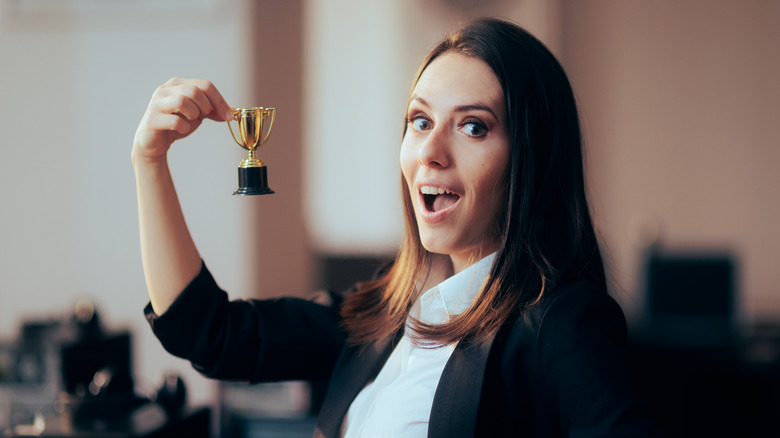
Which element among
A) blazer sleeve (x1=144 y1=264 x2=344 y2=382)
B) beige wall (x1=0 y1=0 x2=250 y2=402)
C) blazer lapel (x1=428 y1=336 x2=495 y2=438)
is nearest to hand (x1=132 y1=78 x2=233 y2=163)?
blazer sleeve (x1=144 y1=264 x2=344 y2=382)

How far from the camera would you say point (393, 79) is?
14.9ft

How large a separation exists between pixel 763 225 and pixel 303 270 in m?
2.76

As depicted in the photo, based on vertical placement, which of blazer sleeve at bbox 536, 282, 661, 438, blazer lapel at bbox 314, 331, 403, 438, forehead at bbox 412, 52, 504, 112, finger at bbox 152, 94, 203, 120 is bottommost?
blazer lapel at bbox 314, 331, 403, 438

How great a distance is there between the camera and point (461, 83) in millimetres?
1060

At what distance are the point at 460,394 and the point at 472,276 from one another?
201 mm

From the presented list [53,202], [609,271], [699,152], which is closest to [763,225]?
[699,152]

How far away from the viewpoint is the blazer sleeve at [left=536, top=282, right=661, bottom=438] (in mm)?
844

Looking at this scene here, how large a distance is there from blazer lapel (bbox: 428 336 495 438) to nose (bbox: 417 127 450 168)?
0.84ft

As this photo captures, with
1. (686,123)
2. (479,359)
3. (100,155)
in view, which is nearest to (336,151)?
(100,155)

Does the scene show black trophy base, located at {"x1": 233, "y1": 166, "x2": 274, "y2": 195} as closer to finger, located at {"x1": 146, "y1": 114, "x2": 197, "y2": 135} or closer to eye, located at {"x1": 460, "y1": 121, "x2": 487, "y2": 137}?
finger, located at {"x1": 146, "y1": 114, "x2": 197, "y2": 135}

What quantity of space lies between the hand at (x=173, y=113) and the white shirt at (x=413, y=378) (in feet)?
1.36

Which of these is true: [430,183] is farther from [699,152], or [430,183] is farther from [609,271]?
[699,152]

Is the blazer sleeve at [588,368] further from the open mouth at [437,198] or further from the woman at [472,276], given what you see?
the open mouth at [437,198]

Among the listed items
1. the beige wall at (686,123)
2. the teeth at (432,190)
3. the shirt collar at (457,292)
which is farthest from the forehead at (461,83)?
the beige wall at (686,123)
